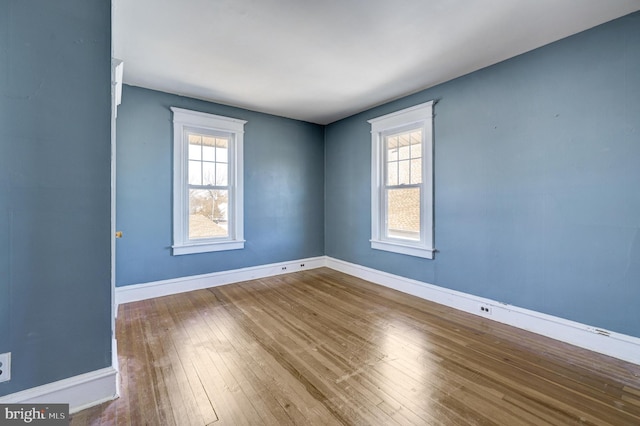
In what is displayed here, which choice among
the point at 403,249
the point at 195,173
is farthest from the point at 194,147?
the point at 403,249

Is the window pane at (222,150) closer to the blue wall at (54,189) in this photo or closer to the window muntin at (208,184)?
the window muntin at (208,184)

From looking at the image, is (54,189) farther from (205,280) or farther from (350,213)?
(350,213)

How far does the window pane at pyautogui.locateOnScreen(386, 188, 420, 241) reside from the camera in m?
3.75

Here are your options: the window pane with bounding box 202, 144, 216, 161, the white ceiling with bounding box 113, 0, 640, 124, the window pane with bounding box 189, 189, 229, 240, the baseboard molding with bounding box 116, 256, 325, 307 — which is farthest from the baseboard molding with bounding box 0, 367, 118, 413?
the window pane with bounding box 202, 144, 216, 161

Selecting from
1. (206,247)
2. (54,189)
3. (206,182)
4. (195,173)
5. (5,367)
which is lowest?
(5,367)

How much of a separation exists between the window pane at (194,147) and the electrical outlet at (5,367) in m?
2.88

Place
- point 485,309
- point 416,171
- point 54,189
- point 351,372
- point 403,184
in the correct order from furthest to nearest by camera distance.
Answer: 1. point 403,184
2. point 416,171
3. point 485,309
4. point 351,372
5. point 54,189

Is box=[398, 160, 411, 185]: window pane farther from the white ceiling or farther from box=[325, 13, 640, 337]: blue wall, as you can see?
the white ceiling

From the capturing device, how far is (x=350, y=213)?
4.75 metres

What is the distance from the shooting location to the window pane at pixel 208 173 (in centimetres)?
400

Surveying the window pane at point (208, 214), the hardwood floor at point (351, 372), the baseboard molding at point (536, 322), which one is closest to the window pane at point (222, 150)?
the window pane at point (208, 214)

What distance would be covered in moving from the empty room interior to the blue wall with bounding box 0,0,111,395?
10mm

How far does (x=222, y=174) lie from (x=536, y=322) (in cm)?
419

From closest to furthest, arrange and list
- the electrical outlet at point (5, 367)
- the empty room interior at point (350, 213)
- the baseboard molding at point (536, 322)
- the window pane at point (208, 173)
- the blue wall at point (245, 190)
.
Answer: the electrical outlet at point (5, 367) < the empty room interior at point (350, 213) < the baseboard molding at point (536, 322) < the blue wall at point (245, 190) < the window pane at point (208, 173)
